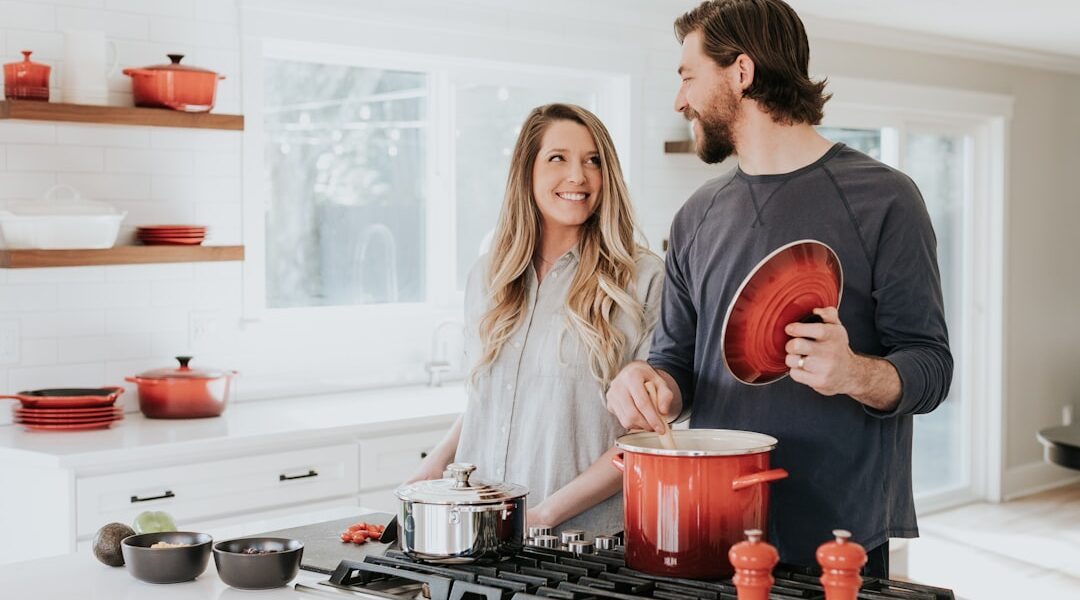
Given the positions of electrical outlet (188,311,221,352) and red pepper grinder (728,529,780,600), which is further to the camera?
electrical outlet (188,311,221,352)

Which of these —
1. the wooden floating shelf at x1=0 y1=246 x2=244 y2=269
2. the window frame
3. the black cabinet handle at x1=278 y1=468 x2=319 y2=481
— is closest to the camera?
the wooden floating shelf at x1=0 y1=246 x2=244 y2=269

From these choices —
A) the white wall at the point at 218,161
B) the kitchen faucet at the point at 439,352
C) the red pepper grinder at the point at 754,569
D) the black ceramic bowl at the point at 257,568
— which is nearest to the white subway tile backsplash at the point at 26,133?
the white wall at the point at 218,161

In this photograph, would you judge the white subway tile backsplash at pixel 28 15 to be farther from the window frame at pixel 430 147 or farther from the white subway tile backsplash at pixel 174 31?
the window frame at pixel 430 147

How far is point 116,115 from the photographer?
12.2 ft

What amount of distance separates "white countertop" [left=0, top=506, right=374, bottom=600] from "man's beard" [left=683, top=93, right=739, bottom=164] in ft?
3.09

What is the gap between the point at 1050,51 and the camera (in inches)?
286

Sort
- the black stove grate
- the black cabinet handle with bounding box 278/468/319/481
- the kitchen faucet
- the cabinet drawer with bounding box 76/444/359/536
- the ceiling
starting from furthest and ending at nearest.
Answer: the ceiling
the kitchen faucet
the black cabinet handle with bounding box 278/468/319/481
the cabinet drawer with bounding box 76/444/359/536
the black stove grate

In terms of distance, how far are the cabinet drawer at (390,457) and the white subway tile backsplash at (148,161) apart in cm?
113

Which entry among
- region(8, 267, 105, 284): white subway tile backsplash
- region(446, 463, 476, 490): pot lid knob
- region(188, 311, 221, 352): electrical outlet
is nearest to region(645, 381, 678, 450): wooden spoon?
region(446, 463, 476, 490): pot lid knob

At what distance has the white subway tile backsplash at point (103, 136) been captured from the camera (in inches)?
151

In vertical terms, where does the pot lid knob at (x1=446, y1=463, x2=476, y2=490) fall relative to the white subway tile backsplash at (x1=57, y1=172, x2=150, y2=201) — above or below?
below

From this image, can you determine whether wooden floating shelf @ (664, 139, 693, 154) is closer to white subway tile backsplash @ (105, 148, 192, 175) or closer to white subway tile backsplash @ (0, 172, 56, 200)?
white subway tile backsplash @ (105, 148, 192, 175)

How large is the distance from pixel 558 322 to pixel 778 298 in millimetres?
1015

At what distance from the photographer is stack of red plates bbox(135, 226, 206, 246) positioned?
3.91 meters
